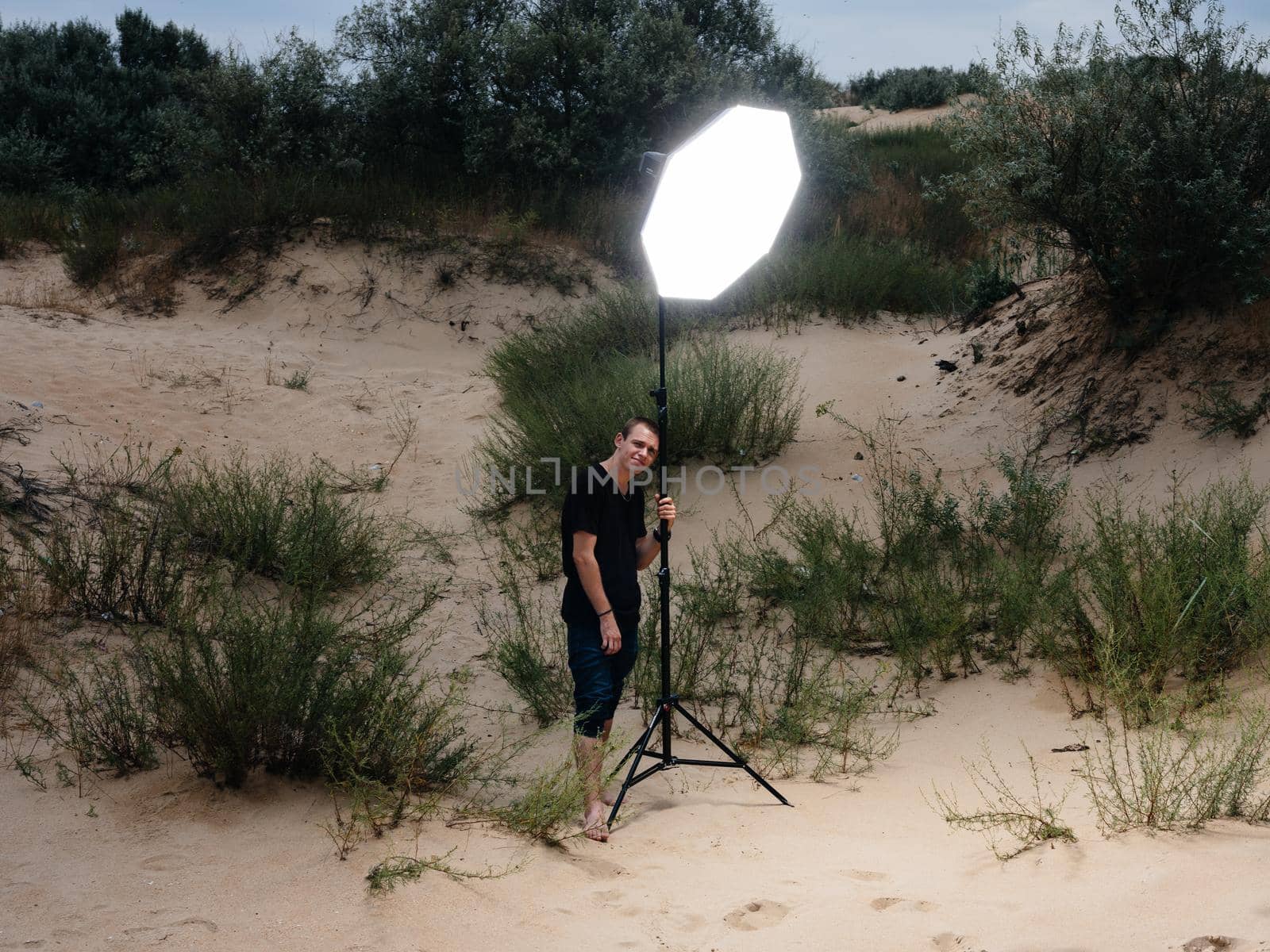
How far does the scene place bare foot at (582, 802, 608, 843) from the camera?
11.8ft

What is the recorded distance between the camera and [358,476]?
26.1 feet

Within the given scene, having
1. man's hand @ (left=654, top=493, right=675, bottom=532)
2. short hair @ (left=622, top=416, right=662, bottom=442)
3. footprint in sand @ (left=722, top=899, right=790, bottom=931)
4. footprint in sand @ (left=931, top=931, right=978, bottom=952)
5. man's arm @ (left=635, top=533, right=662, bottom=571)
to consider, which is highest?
short hair @ (left=622, top=416, right=662, bottom=442)

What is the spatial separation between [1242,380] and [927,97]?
2084 cm

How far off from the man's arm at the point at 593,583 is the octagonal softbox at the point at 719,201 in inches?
36.5

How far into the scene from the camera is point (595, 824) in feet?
11.8

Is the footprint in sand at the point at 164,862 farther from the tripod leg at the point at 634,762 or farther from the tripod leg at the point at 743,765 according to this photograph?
the tripod leg at the point at 743,765

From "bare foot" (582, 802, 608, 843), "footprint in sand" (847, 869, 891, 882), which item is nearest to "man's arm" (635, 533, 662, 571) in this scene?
"bare foot" (582, 802, 608, 843)

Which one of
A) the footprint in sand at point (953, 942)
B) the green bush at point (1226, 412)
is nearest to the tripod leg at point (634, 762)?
the footprint in sand at point (953, 942)

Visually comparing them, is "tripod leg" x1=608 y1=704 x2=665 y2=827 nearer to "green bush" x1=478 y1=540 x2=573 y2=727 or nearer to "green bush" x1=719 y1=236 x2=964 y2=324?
"green bush" x1=478 y1=540 x2=573 y2=727

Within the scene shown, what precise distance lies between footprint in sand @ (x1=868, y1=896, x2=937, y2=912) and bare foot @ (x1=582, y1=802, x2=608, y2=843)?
39.6 inches

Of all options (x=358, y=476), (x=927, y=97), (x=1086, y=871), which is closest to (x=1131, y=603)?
(x=1086, y=871)

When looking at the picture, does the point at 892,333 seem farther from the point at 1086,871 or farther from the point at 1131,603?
the point at 1086,871

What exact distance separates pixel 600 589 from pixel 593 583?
4 centimetres

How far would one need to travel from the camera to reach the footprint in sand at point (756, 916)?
2908mm
